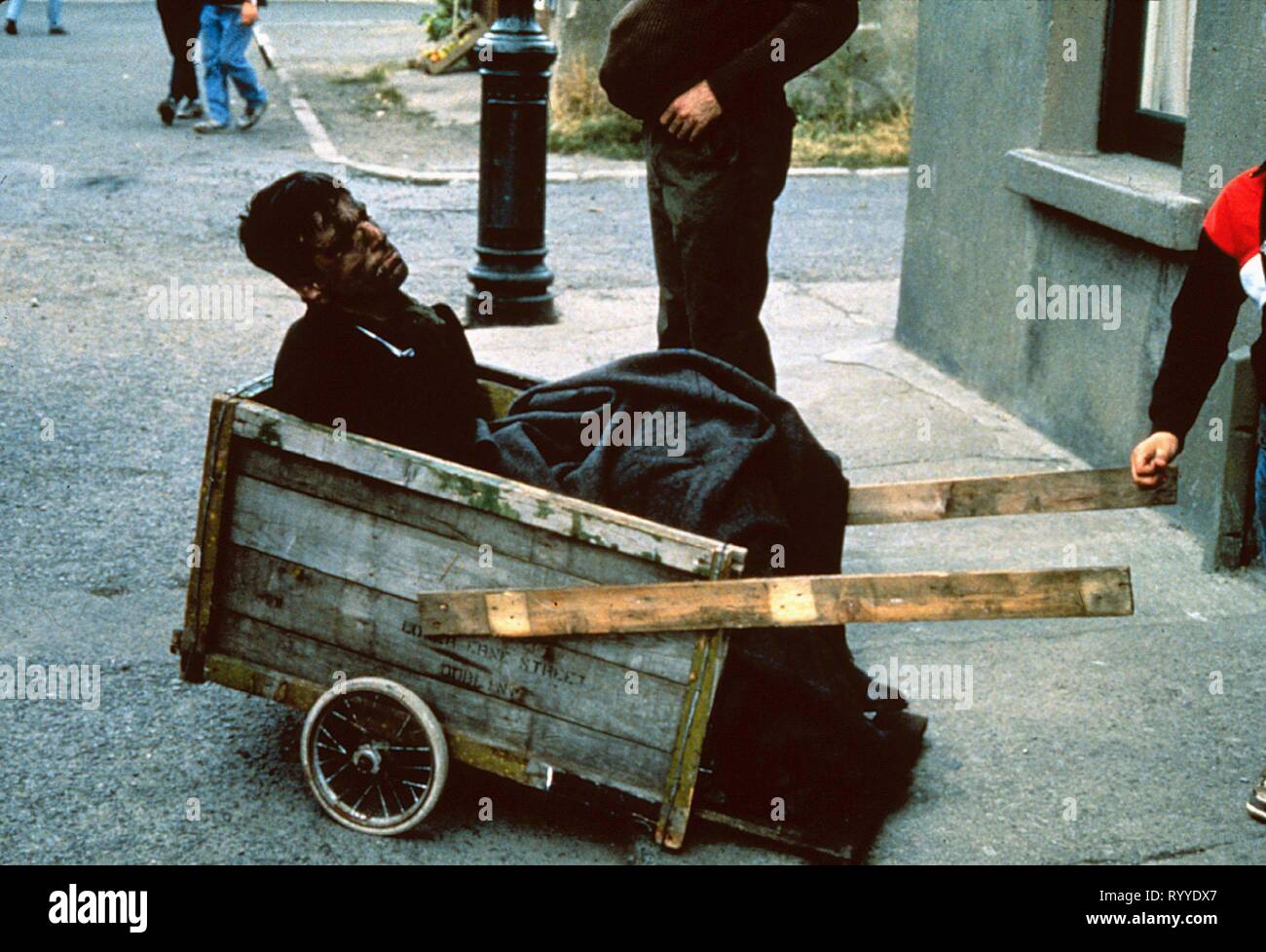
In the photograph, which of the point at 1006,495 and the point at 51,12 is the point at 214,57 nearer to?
the point at 51,12

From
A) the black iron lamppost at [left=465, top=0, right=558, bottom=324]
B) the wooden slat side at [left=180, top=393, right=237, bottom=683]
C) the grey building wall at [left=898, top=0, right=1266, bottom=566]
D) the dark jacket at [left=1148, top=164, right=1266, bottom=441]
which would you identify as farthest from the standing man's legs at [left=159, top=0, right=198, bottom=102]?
the dark jacket at [left=1148, top=164, right=1266, bottom=441]

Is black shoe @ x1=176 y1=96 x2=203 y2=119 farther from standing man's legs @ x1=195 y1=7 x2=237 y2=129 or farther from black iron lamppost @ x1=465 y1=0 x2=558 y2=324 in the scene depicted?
black iron lamppost @ x1=465 y1=0 x2=558 y2=324

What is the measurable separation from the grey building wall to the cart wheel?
267 centimetres

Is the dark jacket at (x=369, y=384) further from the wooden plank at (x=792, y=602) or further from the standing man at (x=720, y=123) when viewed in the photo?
the standing man at (x=720, y=123)

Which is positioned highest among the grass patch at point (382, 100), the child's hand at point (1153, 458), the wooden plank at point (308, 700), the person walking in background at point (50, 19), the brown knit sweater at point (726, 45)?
the person walking in background at point (50, 19)

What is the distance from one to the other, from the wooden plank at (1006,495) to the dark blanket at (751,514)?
19cm

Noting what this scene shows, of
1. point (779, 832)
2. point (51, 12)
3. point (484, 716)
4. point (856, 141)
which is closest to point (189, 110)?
point (856, 141)

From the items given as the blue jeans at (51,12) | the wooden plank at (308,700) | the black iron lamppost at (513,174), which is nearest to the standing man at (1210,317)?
the wooden plank at (308,700)

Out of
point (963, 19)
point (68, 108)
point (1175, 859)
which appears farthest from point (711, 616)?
point (68, 108)

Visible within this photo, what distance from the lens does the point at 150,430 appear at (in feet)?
21.9

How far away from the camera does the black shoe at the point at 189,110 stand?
14.8 m

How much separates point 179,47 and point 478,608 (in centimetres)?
1215

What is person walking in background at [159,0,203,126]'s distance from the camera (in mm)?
14273

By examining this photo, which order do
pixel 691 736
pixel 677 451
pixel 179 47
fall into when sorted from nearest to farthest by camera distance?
pixel 691 736 < pixel 677 451 < pixel 179 47
